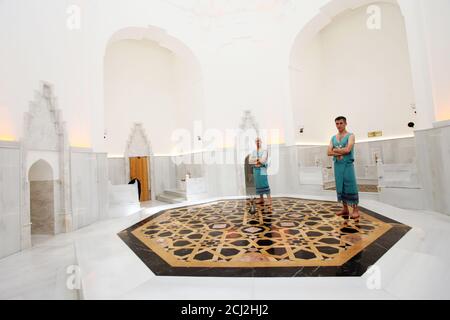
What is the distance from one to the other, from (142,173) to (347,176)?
936 cm

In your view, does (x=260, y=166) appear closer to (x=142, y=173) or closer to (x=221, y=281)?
(x=221, y=281)

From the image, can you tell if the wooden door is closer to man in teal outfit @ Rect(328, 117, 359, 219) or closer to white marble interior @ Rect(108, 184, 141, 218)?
white marble interior @ Rect(108, 184, 141, 218)

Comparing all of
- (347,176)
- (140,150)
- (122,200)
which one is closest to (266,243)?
(347,176)

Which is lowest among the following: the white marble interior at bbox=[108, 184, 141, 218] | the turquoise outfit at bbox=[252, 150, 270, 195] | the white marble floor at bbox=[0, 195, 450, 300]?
the white marble floor at bbox=[0, 195, 450, 300]

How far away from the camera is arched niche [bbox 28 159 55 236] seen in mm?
5395

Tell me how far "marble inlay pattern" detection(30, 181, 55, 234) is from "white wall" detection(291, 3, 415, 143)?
8.29m

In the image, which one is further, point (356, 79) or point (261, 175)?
point (356, 79)

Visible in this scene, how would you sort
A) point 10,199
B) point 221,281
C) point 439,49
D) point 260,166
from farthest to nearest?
point 260,166
point 439,49
point 10,199
point 221,281

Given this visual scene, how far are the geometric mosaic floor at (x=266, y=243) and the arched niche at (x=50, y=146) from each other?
2156mm

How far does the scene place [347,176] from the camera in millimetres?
4277

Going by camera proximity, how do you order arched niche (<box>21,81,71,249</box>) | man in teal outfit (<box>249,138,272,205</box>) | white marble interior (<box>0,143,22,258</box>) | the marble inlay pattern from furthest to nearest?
man in teal outfit (<box>249,138,272,205</box>)
the marble inlay pattern
arched niche (<box>21,81,71,249</box>)
white marble interior (<box>0,143,22,258</box>)

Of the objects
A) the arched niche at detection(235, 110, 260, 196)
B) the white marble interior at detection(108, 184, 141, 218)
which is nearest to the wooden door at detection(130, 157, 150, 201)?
the white marble interior at detection(108, 184, 141, 218)

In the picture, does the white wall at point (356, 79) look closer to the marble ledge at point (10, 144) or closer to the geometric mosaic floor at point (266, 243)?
the geometric mosaic floor at point (266, 243)

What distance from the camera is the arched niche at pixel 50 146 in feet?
15.9
